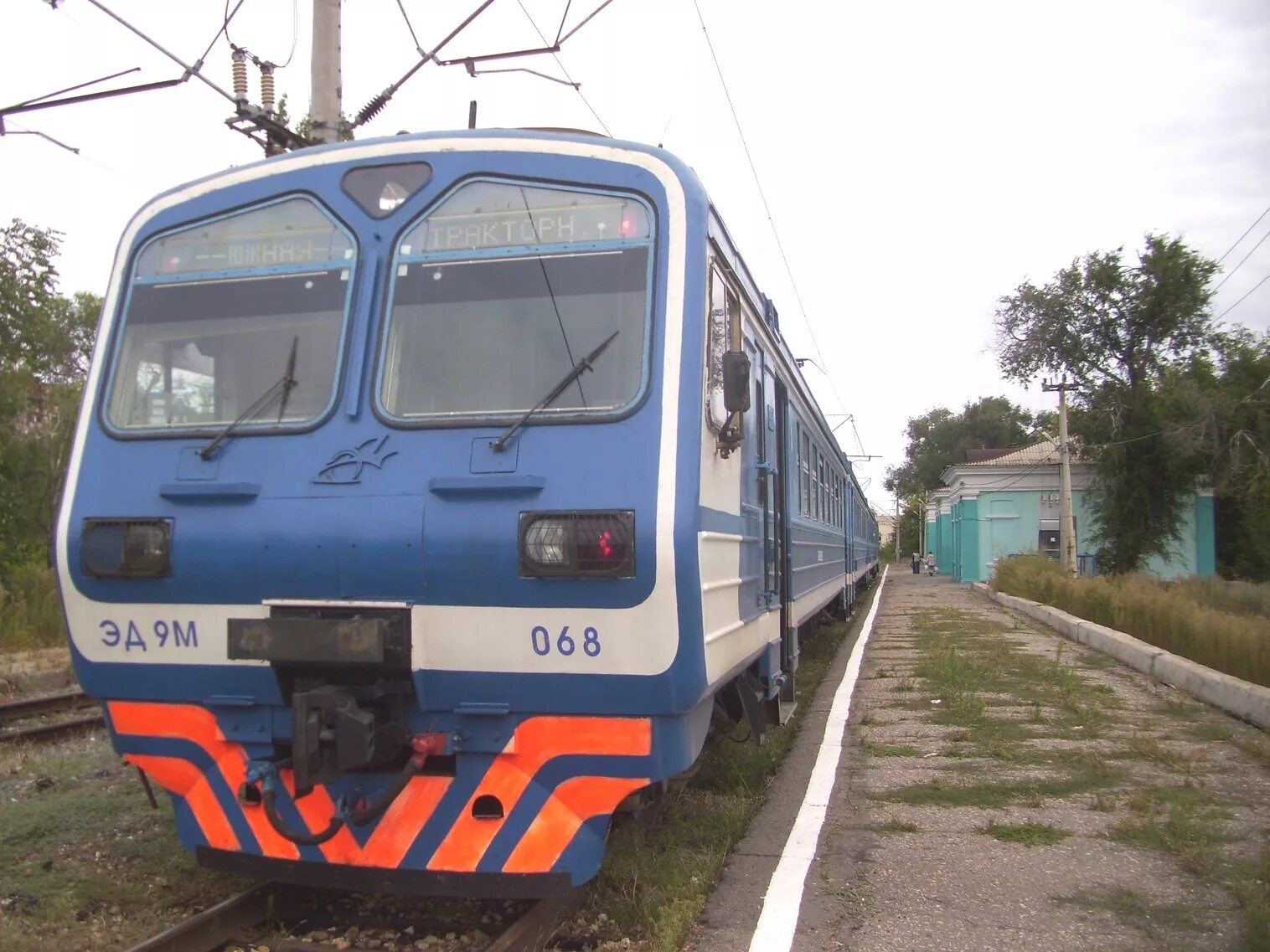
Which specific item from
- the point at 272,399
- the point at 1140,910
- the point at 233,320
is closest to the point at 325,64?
the point at 233,320

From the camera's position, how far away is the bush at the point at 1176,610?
10.5 m

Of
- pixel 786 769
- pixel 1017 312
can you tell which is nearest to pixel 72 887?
pixel 786 769

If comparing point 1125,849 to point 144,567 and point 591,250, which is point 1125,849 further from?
point 144,567

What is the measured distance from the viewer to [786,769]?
282 inches

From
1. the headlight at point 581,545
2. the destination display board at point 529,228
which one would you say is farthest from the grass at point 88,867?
the destination display board at point 529,228

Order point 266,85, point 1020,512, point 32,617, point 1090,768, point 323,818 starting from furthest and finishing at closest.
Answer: point 1020,512 → point 32,617 → point 266,85 → point 1090,768 → point 323,818

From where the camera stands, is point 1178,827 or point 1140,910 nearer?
point 1140,910

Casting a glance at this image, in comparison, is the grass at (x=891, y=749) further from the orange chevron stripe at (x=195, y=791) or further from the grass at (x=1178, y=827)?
the orange chevron stripe at (x=195, y=791)

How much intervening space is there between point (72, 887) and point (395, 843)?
1.72 metres

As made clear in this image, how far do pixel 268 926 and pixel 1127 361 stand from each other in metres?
46.2

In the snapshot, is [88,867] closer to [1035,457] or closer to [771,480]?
[771,480]

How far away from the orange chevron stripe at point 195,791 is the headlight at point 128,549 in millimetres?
776

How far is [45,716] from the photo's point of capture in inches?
378

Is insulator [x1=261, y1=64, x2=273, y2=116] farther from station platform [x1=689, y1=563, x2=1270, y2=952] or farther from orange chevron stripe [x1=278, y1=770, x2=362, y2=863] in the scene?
orange chevron stripe [x1=278, y1=770, x2=362, y2=863]
